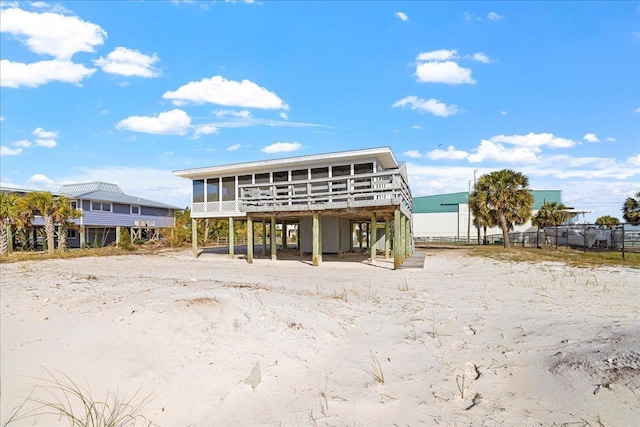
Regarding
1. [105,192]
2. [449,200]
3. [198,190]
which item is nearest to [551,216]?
[449,200]

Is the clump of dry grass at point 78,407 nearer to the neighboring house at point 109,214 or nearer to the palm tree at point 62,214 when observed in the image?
the palm tree at point 62,214

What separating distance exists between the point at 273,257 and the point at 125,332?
40.8 ft

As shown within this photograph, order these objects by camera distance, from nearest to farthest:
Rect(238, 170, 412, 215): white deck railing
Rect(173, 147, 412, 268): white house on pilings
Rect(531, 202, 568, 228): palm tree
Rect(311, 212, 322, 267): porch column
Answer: Rect(238, 170, 412, 215): white deck railing < Rect(173, 147, 412, 268): white house on pilings < Rect(311, 212, 322, 267): porch column < Rect(531, 202, 568, 228): palm tree

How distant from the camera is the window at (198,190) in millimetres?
22150

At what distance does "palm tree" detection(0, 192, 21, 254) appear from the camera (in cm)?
2312

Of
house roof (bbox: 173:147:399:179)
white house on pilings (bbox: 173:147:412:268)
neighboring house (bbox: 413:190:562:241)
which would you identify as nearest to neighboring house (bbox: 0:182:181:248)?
house roof (bbox: 173:147:399:179)

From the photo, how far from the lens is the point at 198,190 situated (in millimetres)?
22297

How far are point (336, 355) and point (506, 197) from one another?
27603 mm

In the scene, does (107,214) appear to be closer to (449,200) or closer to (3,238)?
(3,238)

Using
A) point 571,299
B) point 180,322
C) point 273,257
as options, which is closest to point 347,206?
point 273,257

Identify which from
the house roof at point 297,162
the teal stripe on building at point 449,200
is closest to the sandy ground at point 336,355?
the house roof at point 297,162

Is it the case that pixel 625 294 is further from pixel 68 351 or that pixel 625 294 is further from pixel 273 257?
pixel 273 257

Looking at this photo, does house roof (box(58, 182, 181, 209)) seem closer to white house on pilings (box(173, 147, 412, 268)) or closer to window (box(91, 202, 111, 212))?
window (box(91, 202, 111, 212))

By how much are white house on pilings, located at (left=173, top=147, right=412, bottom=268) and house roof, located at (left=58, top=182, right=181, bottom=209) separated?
1782 centimetres
